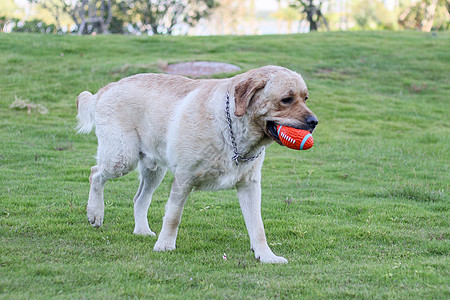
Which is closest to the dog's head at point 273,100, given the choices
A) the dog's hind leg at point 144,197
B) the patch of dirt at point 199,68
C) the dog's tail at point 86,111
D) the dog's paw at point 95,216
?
the dog's hind leg at point 144,197

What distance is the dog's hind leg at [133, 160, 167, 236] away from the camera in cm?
630

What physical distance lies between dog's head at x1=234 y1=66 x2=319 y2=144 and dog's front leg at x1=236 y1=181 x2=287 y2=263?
0.78m

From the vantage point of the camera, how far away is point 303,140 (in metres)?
4.83

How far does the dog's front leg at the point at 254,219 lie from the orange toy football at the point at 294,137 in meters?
0.88

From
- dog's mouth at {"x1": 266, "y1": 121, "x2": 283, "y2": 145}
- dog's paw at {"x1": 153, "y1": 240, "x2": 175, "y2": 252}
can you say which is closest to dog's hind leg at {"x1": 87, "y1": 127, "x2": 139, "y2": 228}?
dog's paw at {"x1": 153, "y1": 240, "x2": 175, "y2": 252}

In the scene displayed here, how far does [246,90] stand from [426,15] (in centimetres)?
4287

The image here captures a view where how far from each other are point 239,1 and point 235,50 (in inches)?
1750

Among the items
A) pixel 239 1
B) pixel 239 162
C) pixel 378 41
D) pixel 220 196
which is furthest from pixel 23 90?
pixel 239 1

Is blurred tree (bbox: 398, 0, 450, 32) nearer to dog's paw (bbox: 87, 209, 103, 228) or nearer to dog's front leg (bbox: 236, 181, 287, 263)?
dog's front leg (bbox: 236, 181, 287, 263)

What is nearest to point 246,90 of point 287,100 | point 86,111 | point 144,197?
point 287,100

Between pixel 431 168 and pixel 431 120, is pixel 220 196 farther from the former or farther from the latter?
pixel 431 120

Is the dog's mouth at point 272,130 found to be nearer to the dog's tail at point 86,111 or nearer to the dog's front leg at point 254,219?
the dog's front leg at point 254,219

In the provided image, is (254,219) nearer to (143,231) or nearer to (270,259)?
(270,259)

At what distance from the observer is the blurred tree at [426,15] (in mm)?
40938
